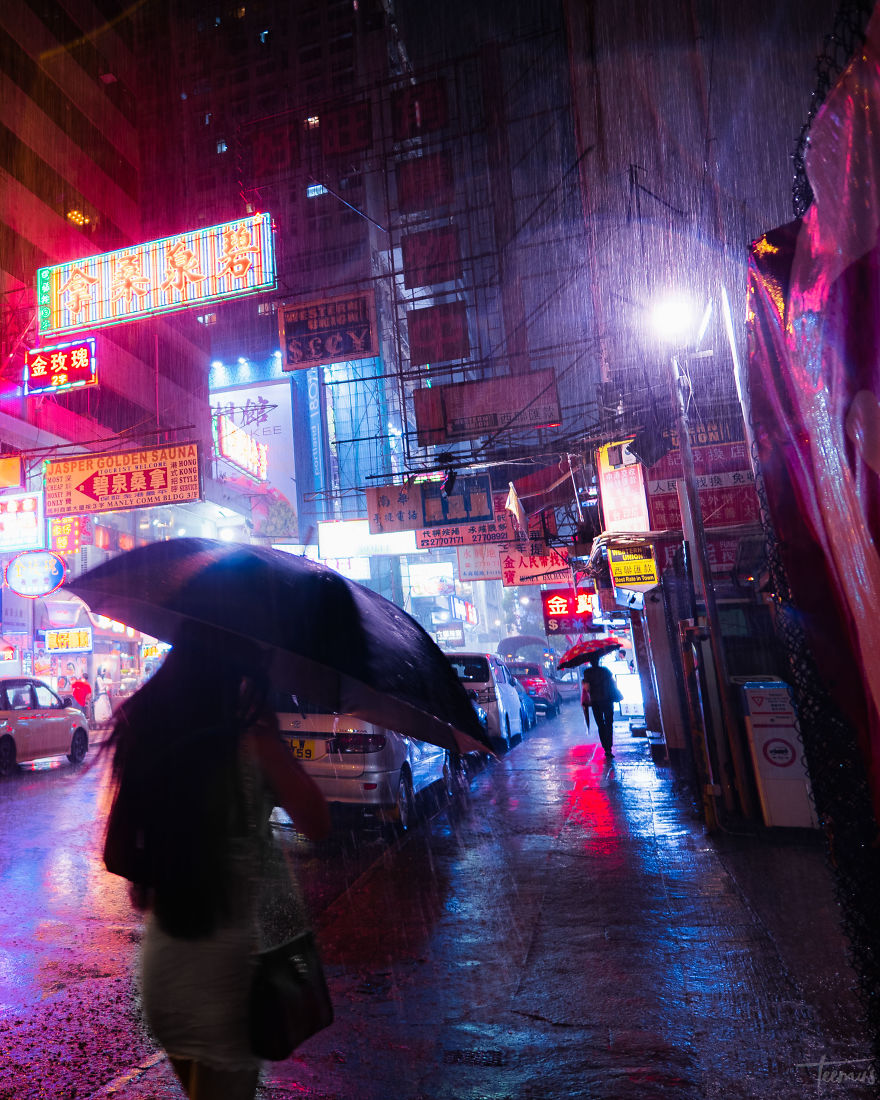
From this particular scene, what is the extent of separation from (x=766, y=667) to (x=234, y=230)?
14.3 metres

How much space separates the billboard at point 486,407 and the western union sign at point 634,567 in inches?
192

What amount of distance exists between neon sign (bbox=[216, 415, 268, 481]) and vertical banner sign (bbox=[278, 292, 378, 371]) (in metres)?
12.7

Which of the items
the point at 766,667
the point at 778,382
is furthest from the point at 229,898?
the point at 766,667

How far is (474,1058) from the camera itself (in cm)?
316

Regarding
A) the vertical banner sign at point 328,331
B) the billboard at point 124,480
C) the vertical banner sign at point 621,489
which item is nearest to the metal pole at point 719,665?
the vertical banner sign at point 621,489

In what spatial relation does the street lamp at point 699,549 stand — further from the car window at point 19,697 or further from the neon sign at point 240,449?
the neon sign at point 240,449

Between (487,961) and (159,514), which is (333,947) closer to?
(487,961)

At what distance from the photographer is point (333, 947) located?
4.47 meters

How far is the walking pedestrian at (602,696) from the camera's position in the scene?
12.1m

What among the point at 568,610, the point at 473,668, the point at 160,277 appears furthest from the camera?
the point at 568,610

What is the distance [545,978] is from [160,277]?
55.0 ft

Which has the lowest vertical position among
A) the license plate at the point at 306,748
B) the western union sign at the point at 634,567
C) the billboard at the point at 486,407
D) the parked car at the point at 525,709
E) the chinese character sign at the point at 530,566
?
the parked car at the point at 525,709

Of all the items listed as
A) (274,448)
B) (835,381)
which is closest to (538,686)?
(835,381)

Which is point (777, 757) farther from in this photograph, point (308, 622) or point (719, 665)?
point (308, 622)
